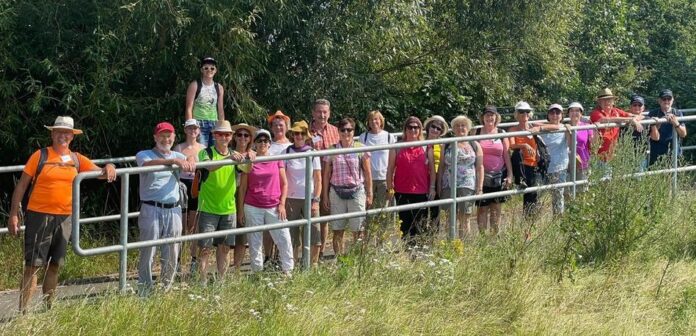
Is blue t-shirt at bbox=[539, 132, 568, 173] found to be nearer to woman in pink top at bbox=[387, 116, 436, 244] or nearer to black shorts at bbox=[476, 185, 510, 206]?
black shorts at bbox=[476, 185, 510, 206]

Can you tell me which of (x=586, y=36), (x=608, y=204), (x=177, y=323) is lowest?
(x=177, y=323)

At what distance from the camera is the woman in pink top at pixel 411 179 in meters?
11.2

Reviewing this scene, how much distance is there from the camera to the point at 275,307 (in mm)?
8039

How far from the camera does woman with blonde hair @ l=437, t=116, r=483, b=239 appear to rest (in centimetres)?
1125

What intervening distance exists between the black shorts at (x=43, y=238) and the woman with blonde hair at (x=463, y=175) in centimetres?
392

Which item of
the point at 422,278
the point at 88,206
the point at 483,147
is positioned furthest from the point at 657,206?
the point at 88,206

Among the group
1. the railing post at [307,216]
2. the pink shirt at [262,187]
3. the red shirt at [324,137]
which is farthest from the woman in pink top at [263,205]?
the red shirt at [324,137]

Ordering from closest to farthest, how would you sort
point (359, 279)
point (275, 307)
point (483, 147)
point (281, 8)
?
point (275, 307), point (359, 279), point (483, 147), point (281, 8)

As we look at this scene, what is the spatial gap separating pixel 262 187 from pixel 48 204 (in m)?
1.90

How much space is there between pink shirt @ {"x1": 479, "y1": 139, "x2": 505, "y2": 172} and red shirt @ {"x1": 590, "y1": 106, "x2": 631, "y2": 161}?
1.09m

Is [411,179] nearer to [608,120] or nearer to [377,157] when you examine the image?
[377,157]

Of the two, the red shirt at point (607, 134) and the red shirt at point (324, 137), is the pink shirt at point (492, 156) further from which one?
the red shirt at point (324, 137)

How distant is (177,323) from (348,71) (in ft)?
27.2

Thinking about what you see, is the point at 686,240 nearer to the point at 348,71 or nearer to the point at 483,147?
the point at 483,147
